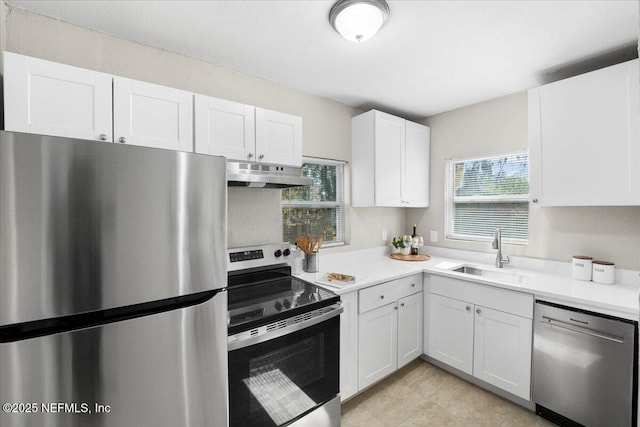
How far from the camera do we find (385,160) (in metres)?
2.67

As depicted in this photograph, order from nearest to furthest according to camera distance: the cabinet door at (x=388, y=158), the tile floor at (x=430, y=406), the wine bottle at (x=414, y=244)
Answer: the tile floor at (x=430, y=406), the cabinet door at (x=388, y=158), the wine bottle at (x=414, y=244)

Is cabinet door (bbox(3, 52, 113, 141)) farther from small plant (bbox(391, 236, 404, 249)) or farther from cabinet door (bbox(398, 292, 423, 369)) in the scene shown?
small plant (bbox(391, 236, 404, 249))

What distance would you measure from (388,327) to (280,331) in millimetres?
1166

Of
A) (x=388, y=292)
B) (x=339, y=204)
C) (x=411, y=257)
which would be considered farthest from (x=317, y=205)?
(x=411, y=257)

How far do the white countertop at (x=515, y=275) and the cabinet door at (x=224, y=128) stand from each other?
3.53 ft

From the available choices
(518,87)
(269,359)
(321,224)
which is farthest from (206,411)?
(518,87)

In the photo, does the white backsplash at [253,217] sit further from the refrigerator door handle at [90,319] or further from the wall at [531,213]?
the wall at [531,213]

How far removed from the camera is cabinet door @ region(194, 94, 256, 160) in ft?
5.28

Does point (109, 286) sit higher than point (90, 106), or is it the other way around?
point (90, 106)

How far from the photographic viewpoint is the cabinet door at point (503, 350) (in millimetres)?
1888

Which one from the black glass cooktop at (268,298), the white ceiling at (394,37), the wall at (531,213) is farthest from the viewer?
the wall at (531,213)

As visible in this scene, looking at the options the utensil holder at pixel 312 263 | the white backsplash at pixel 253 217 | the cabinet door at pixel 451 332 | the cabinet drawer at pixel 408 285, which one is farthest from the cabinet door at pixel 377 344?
the white backsplash at pixel 253 217

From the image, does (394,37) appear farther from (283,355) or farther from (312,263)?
(283,355)

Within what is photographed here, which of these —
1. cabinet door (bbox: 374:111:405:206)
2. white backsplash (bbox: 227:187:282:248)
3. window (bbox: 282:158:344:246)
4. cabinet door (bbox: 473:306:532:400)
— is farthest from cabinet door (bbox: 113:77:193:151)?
cabinet door (bbox: 473:306:532:400)
